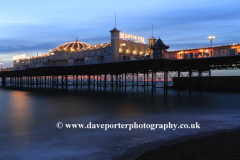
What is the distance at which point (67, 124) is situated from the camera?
17.9 metres

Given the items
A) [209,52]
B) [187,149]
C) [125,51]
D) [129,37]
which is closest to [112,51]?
[125,51]

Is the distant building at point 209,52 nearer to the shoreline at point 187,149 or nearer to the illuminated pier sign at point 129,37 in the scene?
the illuminated pier sign at point 129,37

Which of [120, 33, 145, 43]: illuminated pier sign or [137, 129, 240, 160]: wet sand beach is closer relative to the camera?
[137, 129, 240, 160]: wet sand beach

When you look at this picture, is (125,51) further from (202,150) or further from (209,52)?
(202,150)

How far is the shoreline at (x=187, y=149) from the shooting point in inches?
381

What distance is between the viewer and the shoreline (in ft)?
31.8

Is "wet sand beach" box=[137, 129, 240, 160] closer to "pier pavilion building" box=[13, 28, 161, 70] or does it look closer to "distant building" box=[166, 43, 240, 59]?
"distant building" box=[166, 43, 240, 59]

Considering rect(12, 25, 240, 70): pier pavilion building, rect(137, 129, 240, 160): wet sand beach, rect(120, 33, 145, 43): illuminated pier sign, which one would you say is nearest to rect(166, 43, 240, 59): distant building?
rect(12, 25, 240, 70): pier pavilion building

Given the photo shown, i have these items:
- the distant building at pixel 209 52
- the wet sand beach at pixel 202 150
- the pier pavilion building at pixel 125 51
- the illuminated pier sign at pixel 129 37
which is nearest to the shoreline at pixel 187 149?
the wet sand beach at pixel 202 150

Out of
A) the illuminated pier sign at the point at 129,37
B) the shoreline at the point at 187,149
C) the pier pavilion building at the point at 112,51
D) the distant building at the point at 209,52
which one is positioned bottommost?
the shoreline at the point at 187,149

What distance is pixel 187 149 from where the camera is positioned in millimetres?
10617

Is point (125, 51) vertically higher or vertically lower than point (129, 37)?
lower

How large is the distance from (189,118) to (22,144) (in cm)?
1449

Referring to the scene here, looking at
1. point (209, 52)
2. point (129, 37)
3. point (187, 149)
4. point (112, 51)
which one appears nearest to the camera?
point (187, 149)
